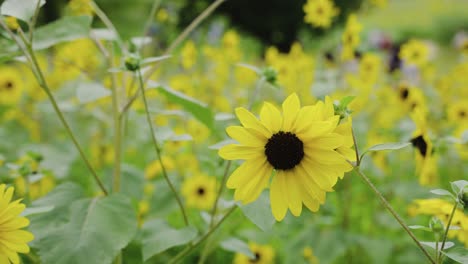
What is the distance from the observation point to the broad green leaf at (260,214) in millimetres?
814

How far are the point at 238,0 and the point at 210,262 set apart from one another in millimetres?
7789

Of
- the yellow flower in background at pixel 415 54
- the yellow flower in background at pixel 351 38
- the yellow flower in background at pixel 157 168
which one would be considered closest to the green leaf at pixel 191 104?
the yellow flower in background at pixel 157 168

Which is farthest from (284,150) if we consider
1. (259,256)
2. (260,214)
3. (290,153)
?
(259,256)

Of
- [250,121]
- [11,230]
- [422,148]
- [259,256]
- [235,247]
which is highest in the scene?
[250,121]

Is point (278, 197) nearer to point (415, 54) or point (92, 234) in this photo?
point (92, 234)

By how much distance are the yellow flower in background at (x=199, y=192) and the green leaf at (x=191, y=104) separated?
0.63 metres

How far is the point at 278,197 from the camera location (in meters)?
0.71

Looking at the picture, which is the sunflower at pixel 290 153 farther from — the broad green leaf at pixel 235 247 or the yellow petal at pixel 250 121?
the broad green leaf at pixel 235 247

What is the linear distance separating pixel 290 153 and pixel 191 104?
1.11 ft

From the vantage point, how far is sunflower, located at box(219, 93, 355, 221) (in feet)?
2.21

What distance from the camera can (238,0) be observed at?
29.3ft

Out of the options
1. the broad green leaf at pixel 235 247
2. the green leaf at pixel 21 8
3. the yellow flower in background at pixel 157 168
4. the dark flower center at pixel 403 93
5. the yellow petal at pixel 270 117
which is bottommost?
the yellow flower in background at pixel 157 168

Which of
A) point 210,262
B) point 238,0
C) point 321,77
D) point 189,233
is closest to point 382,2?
point 321,77

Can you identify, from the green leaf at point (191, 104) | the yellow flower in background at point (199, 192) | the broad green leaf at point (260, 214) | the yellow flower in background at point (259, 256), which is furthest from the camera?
the yellow flower in background at point (199, 192)
